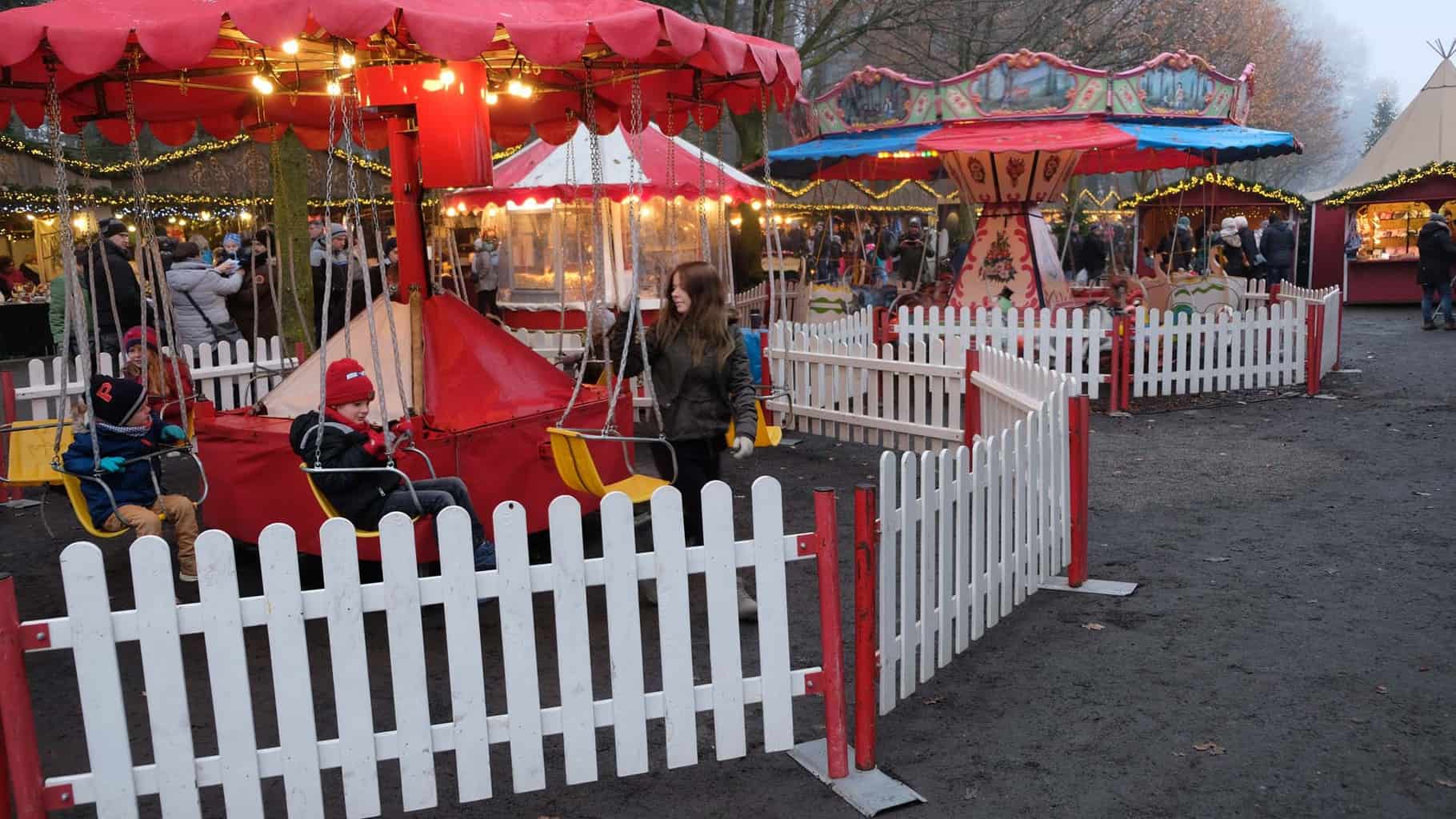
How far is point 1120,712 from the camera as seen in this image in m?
4.51

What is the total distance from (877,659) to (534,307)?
15.9 metres

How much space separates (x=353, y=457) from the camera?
Answer: 17.6 ft

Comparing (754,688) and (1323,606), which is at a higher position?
(754,688)

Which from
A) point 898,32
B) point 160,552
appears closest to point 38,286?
point 160,552

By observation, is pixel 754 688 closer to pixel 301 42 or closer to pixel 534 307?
pixel 301 42

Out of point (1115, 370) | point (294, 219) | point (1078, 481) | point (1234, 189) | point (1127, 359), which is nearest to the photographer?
point (1078, 481)

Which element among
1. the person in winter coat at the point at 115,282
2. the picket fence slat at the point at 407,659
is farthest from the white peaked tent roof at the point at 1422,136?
the picket fence slat at the point at 407,659

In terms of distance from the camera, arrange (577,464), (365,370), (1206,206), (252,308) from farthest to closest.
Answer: (1206,206) → (252,308) → (365,370) → (577,464)

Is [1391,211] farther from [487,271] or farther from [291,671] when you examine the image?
[291,671]

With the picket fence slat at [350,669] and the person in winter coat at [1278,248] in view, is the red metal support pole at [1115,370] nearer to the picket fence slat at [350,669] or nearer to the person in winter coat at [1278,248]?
the picket fence slat at [350,669]

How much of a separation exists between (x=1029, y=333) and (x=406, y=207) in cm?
684

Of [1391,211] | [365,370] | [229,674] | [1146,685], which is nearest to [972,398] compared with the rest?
[1146,685]

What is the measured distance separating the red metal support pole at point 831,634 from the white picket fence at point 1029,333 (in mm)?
7616

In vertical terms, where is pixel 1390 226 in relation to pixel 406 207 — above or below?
below
